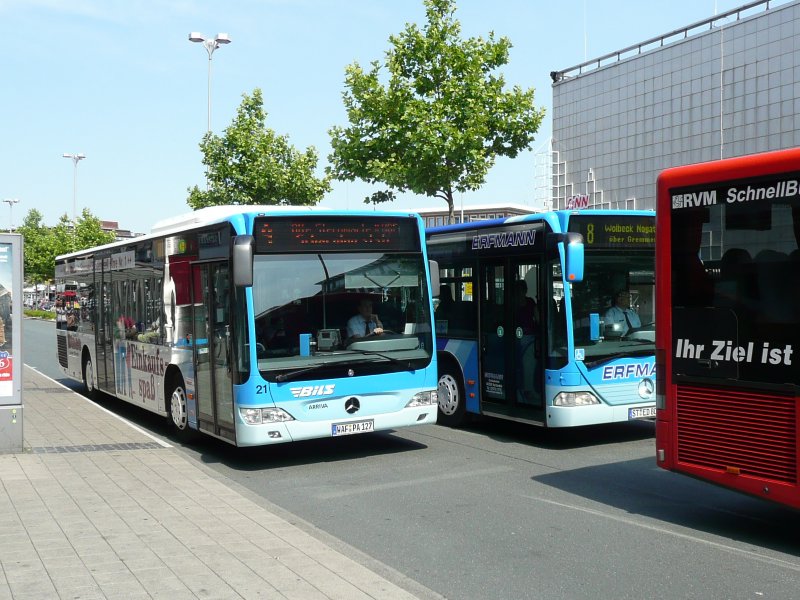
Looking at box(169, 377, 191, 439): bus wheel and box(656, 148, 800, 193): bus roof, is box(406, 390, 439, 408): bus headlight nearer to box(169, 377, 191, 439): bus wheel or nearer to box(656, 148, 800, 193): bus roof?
box(169, 377, 191, 439): bus wheel

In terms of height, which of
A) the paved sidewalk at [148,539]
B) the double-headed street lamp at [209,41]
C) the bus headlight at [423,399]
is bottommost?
the paved sidewalk at [148,539]

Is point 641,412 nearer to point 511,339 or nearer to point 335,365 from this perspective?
point 511,339

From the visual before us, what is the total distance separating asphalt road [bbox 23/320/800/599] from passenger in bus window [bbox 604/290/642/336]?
1427 millimetres

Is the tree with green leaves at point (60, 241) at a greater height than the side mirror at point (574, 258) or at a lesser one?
greater

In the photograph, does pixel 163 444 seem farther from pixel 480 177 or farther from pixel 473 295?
pixel 480 177

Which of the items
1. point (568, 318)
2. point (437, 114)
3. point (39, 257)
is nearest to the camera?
point (568, 318)

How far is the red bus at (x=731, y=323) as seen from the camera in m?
6.43

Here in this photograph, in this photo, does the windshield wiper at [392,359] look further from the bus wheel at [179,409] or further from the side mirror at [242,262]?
the bus wheel at [179,409]

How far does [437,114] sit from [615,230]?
32.1 feet

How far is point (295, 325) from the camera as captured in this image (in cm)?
973

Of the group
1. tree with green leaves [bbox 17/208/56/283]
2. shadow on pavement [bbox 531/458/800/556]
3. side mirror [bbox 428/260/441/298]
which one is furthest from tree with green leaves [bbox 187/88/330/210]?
tree with green leaves [bbox 17/208/56/283]

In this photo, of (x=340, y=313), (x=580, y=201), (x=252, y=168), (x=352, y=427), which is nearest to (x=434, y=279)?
(x=340, y=313)

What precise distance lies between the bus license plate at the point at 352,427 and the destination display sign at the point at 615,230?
3.25 metres

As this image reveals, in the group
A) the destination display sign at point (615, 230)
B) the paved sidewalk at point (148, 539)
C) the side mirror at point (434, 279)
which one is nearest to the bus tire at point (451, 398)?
the side mirror at point (434, 279)
